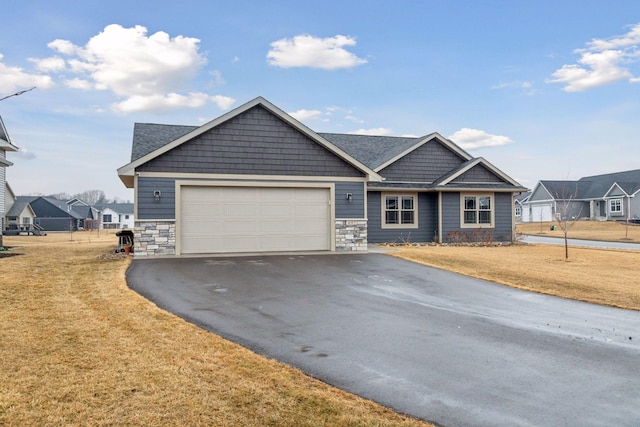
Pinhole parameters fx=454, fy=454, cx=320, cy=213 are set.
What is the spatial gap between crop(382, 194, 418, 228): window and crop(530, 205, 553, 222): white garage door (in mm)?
37440

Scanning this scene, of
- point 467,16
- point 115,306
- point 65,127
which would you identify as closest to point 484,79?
point 467,16

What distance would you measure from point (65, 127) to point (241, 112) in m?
14.8

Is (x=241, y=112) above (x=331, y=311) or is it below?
above

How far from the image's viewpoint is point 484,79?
2236cm

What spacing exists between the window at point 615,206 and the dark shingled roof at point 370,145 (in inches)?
1465

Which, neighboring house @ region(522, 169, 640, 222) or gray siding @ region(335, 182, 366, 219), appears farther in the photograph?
neighboring house @ region(522, 169, 640, 222)

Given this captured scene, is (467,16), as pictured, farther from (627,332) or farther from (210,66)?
(627,332)

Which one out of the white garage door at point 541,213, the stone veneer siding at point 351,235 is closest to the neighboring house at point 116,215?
the white garage door at point 541,213

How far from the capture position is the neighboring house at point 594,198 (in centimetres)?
4891

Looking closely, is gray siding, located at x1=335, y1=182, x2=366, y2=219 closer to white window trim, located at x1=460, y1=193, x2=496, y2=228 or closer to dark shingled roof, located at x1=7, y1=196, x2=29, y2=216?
white window trim, located at x1=460, y1=193, x2=496, y2=228

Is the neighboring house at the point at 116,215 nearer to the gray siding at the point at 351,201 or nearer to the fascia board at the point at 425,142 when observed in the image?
the fascia board at the point at 425,142

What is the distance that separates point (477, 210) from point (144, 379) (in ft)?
64.7

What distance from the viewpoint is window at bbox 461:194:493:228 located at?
70.5ft

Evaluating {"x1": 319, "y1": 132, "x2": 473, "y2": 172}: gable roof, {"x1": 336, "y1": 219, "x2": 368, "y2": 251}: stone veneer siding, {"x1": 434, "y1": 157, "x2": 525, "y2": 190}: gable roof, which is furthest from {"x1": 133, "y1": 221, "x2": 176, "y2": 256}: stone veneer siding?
{"x1": 434, "y1": 157, "x2": 525, "y2": 190}: gable roof
